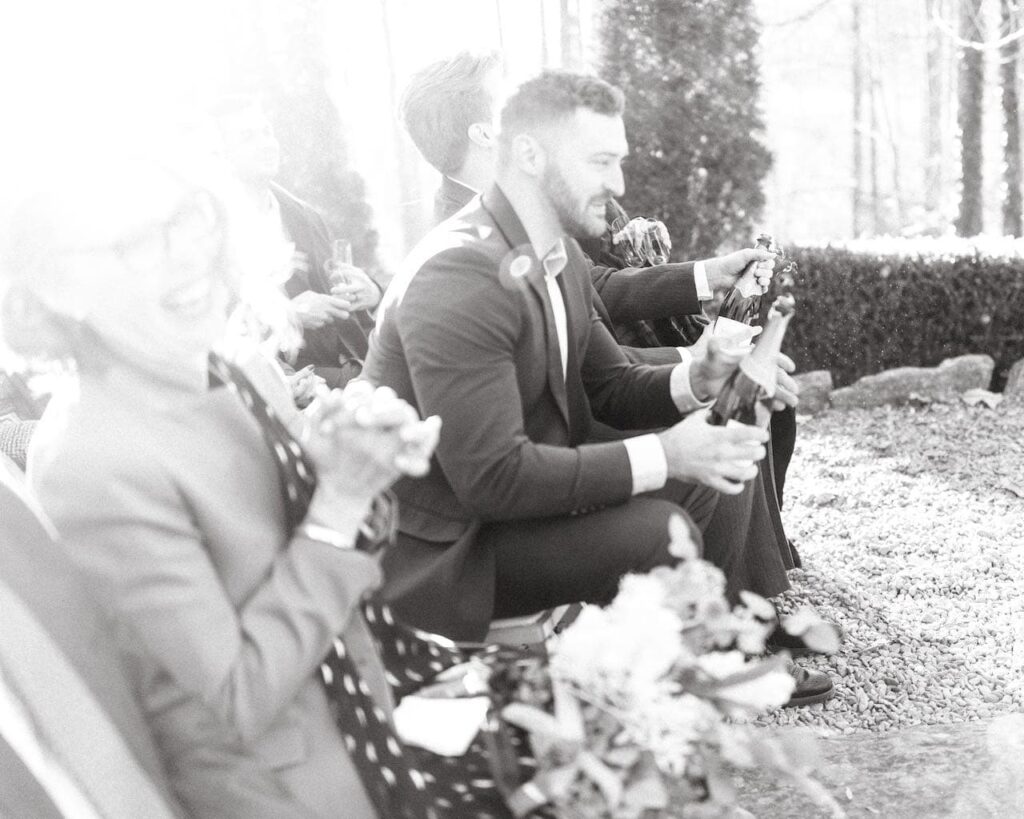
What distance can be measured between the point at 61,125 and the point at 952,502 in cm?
472

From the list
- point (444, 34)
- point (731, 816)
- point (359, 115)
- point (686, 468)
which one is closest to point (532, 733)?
point (731, 816)

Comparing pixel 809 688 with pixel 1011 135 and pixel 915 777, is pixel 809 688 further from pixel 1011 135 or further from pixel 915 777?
pixel 1011 135

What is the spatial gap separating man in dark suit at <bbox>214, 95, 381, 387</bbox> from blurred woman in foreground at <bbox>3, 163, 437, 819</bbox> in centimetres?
243

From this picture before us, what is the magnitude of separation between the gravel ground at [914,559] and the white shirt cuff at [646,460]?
3.90 ft

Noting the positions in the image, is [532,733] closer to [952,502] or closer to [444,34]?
[952,502]

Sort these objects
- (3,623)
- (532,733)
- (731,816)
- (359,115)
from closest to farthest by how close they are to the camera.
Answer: (3,623)
(532,733)
(731,816)
(359,115)

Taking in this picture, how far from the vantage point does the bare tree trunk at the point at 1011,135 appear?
1132cm

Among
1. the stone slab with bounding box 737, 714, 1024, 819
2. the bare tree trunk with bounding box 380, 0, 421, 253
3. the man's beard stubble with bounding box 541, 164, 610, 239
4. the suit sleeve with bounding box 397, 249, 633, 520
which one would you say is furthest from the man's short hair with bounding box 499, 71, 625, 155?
the bare tree trunk with bounding box 380, 0, 421, 253

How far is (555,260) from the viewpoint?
2695 mm

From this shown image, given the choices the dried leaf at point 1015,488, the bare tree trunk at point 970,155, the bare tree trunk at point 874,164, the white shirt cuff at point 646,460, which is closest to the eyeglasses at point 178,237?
the white shirt cuff at point 646,460

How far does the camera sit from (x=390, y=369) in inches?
101

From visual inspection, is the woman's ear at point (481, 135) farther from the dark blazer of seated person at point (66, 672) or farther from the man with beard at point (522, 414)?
the dark blazer of seated person at point (66, 672)

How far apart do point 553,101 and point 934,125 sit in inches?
956

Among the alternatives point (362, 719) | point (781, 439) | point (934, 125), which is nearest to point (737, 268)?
point (781, 439)
